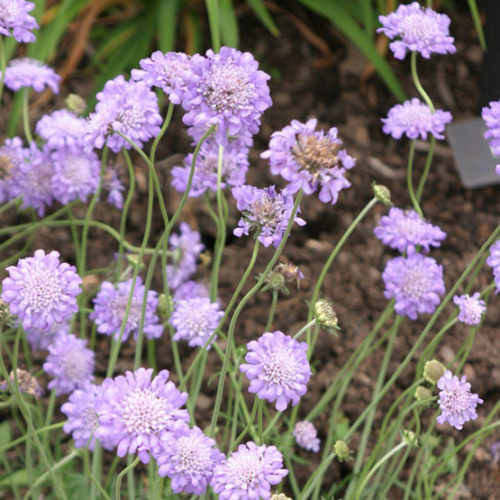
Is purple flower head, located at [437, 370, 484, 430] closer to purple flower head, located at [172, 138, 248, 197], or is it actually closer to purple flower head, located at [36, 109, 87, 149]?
purple flower head, located at [172, 138, 248, 197]

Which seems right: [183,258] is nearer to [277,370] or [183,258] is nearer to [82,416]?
[82,416]

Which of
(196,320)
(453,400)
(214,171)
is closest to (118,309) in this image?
(196,320)

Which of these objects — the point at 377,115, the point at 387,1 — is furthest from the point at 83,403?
the point at 387,1

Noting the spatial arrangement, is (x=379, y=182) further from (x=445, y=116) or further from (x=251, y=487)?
(x=251, y=487)

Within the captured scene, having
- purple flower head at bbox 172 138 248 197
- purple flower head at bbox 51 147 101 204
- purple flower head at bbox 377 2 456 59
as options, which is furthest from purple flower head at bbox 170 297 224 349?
purple flower head at bbox 377 2 456 59

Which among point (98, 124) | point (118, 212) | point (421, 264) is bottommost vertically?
point (118, 212)

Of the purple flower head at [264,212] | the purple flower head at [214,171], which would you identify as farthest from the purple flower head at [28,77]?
the purple flower head at [264,212]
